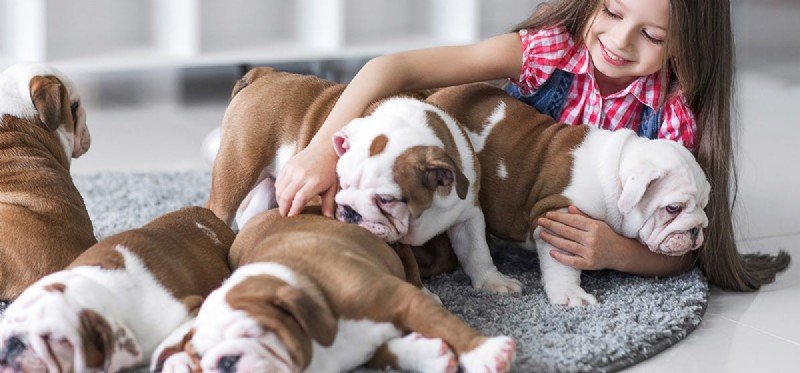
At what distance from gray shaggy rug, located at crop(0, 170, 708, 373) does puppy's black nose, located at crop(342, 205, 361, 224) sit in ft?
0.77

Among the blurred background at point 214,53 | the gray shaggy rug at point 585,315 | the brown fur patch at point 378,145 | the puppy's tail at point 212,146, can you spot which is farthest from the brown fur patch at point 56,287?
the blurred background at point 214,53

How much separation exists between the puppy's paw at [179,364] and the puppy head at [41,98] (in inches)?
32.8

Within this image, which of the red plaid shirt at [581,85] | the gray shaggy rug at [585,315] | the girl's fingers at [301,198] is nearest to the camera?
the gray shaggy rug at [585,315]

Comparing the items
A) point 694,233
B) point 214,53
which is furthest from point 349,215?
point 214,53

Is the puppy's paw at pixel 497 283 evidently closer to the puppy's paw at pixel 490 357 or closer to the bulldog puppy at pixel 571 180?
the bulldog puppy at pixel 571 180

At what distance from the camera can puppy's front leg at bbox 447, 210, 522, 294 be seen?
7.27ft

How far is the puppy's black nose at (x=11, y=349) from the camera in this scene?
164 cm

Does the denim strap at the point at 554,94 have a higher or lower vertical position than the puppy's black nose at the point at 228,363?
higher

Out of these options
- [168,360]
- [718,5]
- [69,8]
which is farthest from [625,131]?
[69,8]

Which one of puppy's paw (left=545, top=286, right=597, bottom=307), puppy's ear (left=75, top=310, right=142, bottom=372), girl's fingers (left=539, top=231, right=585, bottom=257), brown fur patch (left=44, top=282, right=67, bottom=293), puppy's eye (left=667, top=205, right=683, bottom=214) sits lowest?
puppy's paw (left=545, top=286, right=597, bottom=307)

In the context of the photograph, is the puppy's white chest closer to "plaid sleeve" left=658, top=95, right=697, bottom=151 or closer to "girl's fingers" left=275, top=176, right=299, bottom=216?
"girl's fingers" left=275, top=176, right=299, bottom=216

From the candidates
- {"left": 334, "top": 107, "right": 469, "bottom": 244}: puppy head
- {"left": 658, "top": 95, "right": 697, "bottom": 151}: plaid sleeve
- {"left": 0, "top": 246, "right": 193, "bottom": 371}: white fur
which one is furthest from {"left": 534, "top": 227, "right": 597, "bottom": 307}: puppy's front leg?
{"left": 0, "top": 246, "right": 193, "bottom": 371}: white fur

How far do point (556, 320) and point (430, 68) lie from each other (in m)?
0.65

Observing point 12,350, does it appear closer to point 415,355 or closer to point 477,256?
point 415,355
